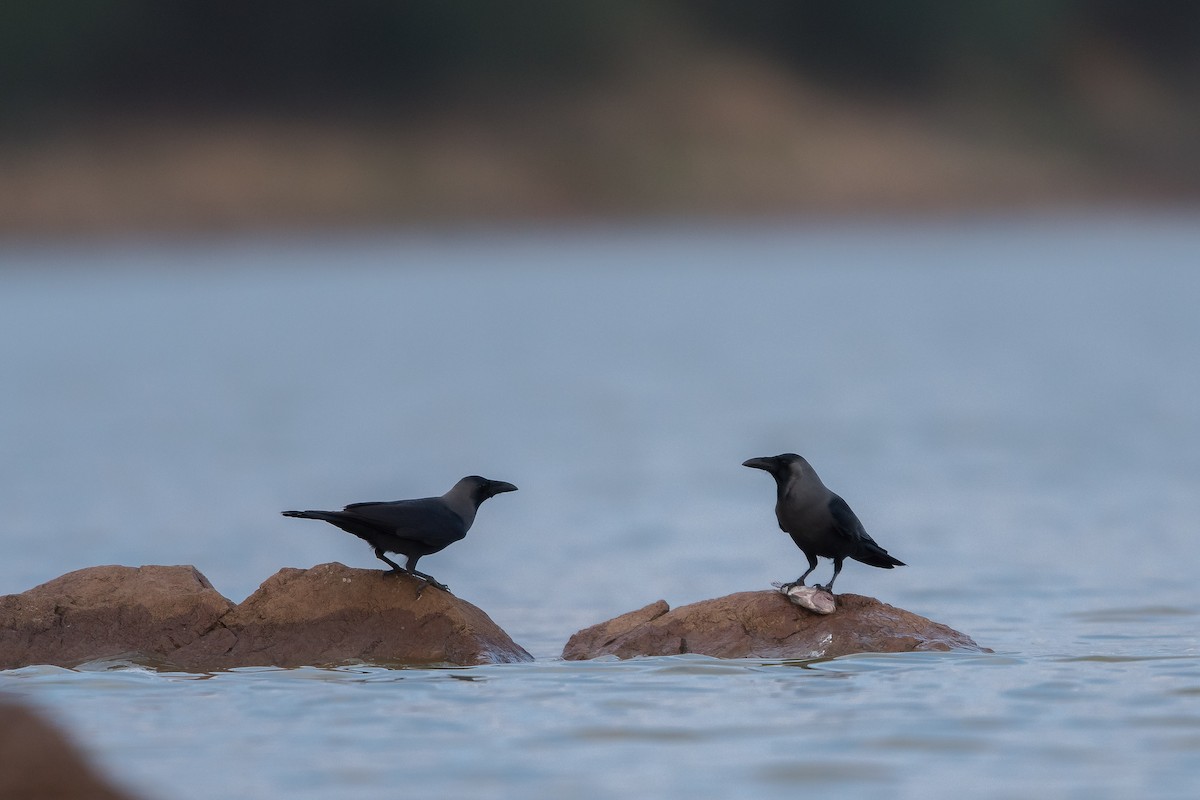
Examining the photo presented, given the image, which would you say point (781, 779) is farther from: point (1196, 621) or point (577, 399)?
point (577, 399)

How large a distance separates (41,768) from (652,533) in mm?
11895

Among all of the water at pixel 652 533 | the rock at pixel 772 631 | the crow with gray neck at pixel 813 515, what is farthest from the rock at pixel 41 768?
the crow with gray neck at pixel 813 515

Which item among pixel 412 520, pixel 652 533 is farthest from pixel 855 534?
pixel 652 533

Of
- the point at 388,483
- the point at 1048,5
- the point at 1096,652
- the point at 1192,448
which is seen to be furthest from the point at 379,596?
the point at 1048,5

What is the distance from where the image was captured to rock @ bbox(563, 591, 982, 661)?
11141 millimetres

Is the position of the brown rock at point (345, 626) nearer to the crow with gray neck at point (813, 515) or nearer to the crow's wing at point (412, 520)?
the crow's wing at point (412, 520)

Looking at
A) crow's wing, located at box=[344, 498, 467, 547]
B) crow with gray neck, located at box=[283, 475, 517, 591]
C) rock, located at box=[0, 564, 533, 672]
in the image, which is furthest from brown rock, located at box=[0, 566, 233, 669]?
crow's wing, located at box=[344, 498, 467, 547]

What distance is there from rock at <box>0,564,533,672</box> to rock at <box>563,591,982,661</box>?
0.88m

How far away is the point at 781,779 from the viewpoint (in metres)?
8.97

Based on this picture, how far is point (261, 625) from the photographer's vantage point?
11266mm

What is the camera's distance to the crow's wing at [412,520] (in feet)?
35.5

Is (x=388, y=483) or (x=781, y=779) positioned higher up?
(x=388, y=483)

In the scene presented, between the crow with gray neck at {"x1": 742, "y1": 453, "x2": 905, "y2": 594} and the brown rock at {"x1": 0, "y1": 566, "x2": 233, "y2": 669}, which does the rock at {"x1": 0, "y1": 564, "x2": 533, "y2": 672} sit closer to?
the brown rock at {"x1": 0, "y1": 566, "x2": 233, "y2": 669}

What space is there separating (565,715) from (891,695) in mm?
1782
